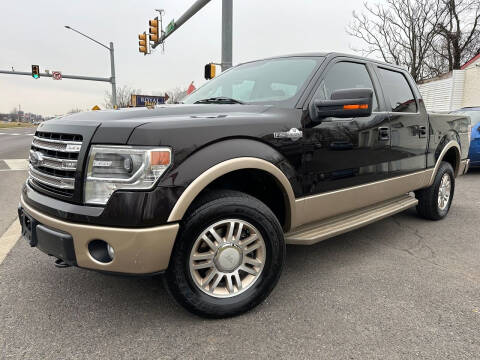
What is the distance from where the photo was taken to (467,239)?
409 cm

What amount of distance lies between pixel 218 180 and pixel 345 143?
1.17 m

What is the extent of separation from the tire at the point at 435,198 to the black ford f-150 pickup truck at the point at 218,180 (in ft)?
4.79

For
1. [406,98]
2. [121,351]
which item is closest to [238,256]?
[121,351]

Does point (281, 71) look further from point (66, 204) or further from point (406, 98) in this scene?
point (66, 204)

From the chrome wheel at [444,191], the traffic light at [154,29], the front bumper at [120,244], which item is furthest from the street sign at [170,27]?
the front bumper at [120,244]

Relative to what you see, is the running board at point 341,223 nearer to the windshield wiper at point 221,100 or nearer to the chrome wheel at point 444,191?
the chrome wheel at point 444,191

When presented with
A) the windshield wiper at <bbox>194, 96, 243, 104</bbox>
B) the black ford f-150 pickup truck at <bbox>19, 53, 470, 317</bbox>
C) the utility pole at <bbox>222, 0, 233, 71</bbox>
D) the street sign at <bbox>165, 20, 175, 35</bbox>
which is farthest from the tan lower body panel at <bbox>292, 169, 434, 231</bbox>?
the street sign at <bbox>165, 20, 175, 35</bbox>

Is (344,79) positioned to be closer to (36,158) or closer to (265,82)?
(265,82)

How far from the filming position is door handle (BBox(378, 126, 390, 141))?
344cm

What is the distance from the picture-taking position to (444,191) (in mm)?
4906

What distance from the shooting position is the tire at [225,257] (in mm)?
2236

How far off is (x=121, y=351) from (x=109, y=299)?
2.05 ft

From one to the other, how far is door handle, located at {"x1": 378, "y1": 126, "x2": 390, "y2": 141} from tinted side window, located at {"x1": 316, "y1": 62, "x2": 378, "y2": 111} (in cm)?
21

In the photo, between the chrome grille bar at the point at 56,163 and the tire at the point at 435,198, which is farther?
the tire at the point at 435,198
